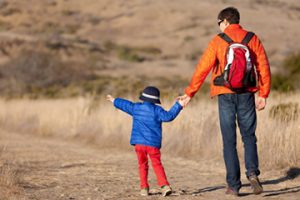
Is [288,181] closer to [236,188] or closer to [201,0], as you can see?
[236,188]

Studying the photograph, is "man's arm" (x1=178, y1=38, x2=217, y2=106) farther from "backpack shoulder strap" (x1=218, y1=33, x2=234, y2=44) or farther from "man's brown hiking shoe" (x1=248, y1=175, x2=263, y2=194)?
"man's brown hiking shoe" (x1=248, y1=175, x2=263, y2=194)

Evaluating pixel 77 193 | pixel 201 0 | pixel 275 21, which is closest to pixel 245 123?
pixel 77 193

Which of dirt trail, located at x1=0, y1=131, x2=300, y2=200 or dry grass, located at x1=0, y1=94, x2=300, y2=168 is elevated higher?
dry grass, located at x1=0, y1=94, x2=300, y2=168

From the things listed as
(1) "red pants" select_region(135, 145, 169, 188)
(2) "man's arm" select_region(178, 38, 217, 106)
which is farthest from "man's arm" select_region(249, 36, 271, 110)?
(1) "red pants" select_region(135, 145, 169, 188)

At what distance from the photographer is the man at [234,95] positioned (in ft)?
31.2

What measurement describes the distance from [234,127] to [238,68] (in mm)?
758

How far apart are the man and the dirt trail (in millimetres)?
350

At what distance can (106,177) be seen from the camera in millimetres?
12000

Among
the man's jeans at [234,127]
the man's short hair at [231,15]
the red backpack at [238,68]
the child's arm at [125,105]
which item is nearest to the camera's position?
the red backpack at [238,68]

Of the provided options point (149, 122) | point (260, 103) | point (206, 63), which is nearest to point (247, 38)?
point (206, 63)

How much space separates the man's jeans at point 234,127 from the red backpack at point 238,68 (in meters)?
0.22

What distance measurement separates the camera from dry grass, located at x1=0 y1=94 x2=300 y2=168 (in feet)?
42.4

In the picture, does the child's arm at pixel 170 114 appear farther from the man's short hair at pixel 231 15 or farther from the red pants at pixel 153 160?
the man's short hair at pixel 231 15

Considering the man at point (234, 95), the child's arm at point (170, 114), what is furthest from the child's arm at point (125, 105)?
the man at point (234, 95)
